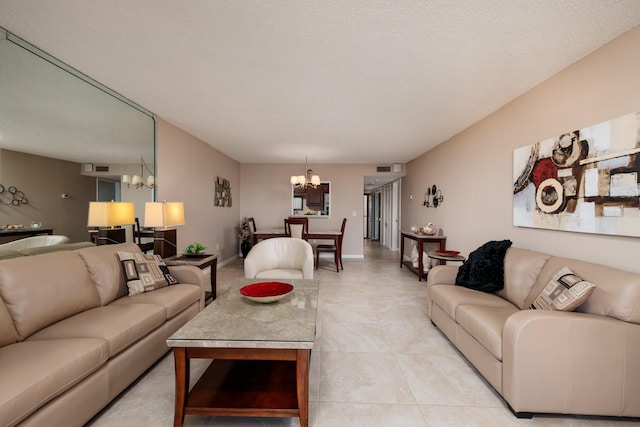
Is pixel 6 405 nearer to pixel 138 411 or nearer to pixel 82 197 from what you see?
pixel 138 411

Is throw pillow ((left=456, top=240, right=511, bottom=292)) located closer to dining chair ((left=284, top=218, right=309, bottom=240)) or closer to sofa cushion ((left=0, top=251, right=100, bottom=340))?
dining chair ((left=284, top=218, right=309, bottom=240))

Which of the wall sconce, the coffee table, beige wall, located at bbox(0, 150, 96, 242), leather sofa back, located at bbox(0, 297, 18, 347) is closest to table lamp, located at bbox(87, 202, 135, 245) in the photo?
beige wall, located at bbox(0, 150, 96, 242)

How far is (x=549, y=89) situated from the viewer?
7.82 ft

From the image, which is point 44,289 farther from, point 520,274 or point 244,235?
point 244,235

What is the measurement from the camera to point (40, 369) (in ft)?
3.88

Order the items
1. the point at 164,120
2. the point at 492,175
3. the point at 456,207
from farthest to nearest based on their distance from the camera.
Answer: the point at 456,207
the point at 164,120
the point at 492,175

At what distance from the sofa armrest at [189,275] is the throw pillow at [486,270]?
2600mm

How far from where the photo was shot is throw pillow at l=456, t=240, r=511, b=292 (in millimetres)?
2441

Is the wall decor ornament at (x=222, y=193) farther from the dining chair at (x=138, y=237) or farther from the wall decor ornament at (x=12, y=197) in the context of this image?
the wall decor ornament at (x=12, y=197)

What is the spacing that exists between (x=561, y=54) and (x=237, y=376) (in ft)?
10.8

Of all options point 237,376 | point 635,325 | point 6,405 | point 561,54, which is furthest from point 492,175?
point 6,405

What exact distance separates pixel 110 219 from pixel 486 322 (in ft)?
10.6

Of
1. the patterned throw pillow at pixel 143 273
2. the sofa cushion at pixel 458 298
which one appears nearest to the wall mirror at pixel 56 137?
the patterned throw pillow at pixel 143 273

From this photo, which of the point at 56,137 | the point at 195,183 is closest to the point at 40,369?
the point at 56,137
